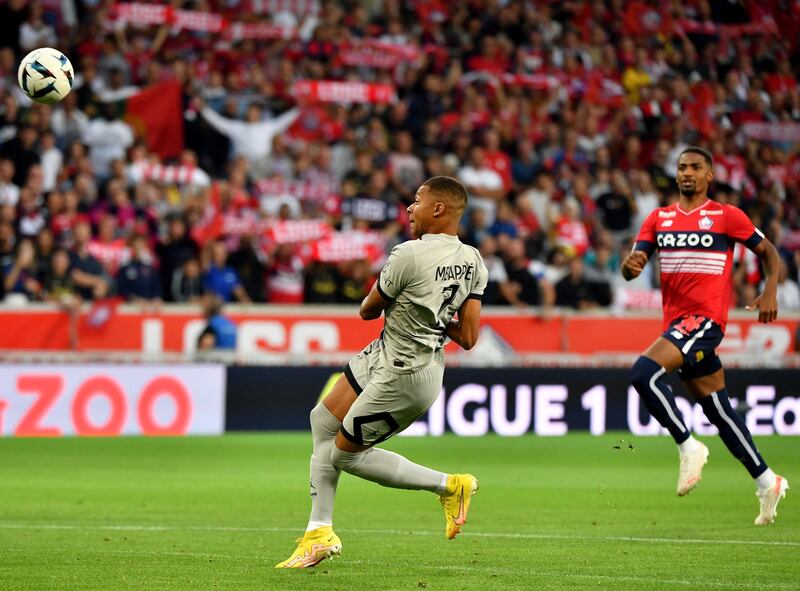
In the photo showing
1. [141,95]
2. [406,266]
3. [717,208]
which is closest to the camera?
[406,266]

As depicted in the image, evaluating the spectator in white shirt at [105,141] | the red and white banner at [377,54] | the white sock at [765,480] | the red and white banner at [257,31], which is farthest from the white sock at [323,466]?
the red and white banner at [257,31]

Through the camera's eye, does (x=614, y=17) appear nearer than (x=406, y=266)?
No

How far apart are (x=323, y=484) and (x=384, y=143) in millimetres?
14414

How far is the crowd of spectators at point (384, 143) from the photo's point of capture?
62.0 ft

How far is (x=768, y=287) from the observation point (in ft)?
31.2

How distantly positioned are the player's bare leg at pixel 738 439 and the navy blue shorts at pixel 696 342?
0.08 m

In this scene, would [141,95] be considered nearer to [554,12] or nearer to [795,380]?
[554,12]

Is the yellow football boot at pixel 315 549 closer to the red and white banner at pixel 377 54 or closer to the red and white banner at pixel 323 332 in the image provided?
the red and white banner at pixel 323 332

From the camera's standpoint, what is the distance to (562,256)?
67.9 feet

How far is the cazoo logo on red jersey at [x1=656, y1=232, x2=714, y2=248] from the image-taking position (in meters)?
9.85

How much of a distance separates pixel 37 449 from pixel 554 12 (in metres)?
14.2

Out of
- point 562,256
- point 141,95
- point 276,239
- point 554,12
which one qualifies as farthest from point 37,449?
point 554,12

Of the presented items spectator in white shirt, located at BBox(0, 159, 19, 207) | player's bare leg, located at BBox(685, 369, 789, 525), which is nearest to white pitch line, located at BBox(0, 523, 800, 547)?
player's bare leg, located at BBox(685, 369, 789, 525)

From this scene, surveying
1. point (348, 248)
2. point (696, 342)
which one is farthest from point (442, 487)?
point (348, 248)
